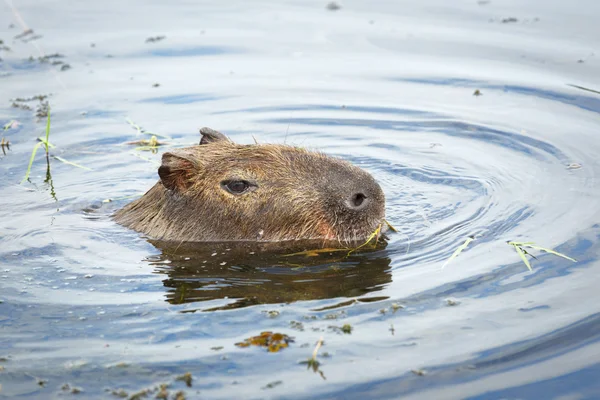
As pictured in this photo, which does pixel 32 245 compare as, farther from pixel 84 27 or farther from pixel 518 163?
pixel 84 27

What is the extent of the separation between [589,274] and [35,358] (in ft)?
12.8

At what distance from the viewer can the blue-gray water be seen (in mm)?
5375

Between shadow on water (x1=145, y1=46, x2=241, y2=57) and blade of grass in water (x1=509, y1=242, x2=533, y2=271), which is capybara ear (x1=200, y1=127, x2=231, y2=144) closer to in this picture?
blade of grass in water (x1=509, y1=242, x2=533, y2=271)

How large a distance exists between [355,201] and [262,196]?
0.83 meters

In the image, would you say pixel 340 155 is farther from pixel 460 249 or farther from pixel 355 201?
pixel 460 249

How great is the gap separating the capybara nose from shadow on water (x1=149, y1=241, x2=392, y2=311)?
15.0 inches

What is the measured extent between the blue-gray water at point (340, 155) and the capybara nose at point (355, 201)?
0.43m

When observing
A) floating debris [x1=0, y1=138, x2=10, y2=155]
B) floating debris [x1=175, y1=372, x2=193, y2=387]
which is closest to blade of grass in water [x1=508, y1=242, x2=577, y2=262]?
floating debris [x1=175, y1=372, x2=193, y2=387]

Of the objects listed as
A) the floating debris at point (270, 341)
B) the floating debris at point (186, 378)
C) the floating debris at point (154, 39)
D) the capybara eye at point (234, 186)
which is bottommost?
the floating debris at point (186, 378)

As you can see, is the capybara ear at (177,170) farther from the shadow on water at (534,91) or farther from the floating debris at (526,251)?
the shadow on water at (534,91)

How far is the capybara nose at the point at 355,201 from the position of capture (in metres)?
7.24

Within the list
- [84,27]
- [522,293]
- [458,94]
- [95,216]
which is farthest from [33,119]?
[522,293]

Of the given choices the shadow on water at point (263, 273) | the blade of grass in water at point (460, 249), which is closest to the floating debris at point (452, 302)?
the shadow on water at point (263, 273)

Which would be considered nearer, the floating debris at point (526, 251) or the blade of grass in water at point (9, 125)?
the floating debris at point (526, 251)
